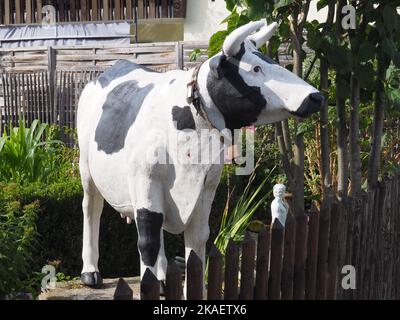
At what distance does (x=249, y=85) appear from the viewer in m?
3.33

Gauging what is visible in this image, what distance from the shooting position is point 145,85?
3971mm

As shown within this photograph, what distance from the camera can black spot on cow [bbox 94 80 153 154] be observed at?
3814 mm

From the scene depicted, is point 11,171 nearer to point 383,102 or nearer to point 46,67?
point 383,102

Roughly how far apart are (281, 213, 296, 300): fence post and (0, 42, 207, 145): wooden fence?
741 cm

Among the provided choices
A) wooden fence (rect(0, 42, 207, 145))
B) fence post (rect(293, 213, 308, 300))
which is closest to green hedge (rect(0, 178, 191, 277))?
fence post (rect(293, 213, 308, 300))

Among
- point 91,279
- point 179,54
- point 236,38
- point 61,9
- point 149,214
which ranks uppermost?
point 61,9

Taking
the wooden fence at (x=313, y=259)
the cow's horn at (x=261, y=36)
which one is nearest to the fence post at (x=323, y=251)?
the wooden fence at (x=313, y=259)

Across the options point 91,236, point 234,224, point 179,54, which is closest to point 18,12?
point 179,54

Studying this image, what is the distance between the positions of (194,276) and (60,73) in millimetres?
9017

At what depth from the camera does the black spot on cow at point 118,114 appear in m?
3.81

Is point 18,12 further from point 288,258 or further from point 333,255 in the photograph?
point 288,258
